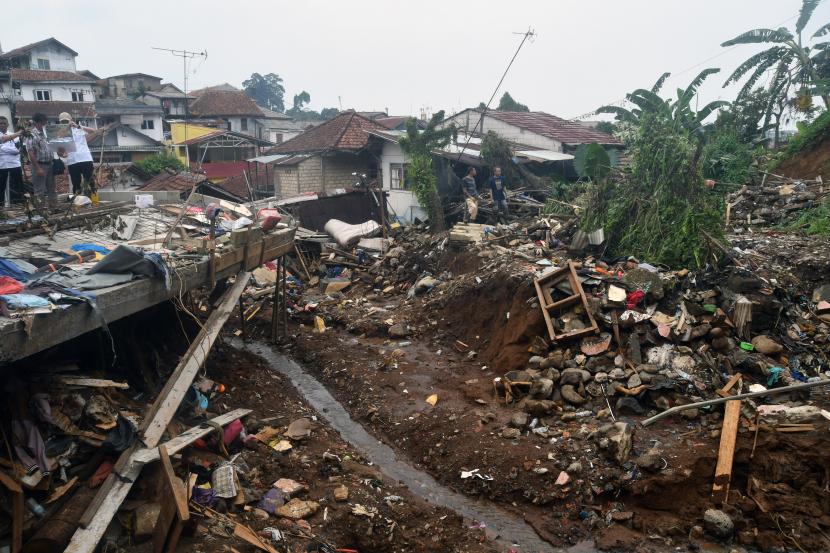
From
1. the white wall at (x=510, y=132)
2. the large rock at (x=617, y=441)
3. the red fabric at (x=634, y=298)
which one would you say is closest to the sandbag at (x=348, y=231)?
the white wall at (x=510, y=132)

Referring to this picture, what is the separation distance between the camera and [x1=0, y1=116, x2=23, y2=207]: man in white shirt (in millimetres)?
8719

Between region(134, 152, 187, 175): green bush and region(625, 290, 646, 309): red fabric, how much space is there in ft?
86.2

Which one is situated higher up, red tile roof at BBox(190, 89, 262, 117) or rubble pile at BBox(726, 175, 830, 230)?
red tile roof at BBox(190, 89, 262, 117)

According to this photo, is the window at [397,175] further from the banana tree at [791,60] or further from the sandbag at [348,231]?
the banana tree at [791,60]

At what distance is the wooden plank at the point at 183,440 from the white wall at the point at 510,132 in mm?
16431

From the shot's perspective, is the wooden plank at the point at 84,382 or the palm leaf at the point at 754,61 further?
the palm leaf at the point at 754,61

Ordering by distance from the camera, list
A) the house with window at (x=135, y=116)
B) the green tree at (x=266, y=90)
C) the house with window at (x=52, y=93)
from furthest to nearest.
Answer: the green tree at (x=266, y=90)
the house with window at (x=135, y=116)
the house with window at (x=52, y=93)

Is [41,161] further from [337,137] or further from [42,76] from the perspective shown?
[42,76]

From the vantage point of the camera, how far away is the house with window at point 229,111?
131ft

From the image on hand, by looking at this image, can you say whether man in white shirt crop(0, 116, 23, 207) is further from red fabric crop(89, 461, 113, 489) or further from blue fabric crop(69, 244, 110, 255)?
red fabric crop(89, 461, 113, 489)

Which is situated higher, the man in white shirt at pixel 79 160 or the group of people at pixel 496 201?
the man in white shirt at pixel 79 160

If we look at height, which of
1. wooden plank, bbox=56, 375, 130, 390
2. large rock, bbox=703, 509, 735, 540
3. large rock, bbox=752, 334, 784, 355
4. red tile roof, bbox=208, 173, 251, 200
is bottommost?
large rock, bbox=703, 509, 735, 540

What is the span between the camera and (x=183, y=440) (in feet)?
18.8

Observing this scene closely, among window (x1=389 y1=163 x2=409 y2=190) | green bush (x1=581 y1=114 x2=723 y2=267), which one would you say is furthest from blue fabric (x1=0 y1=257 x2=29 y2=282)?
window (x1=389 y1=163 x2=409 y2=190)
